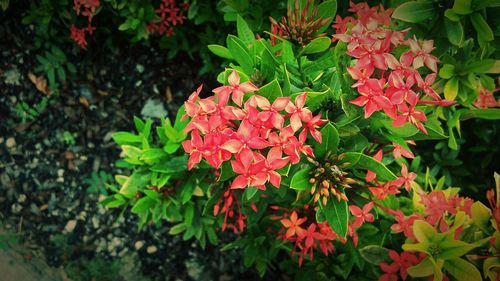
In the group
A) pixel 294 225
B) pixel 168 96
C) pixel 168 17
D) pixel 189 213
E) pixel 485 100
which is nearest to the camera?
pixel 294 225

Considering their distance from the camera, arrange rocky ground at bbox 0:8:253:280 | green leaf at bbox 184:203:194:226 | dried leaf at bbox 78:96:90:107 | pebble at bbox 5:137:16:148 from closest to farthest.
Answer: green leaf at bbox 184:203:194:226 → rocky ground at bbox 0:8:253:280 → pebble at bbox 5:137:16:148 → dried leaf at bbox 78:96:90:107

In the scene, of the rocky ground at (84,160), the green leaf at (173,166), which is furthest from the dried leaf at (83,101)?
the green leaf at (173,166)

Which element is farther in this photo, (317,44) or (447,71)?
(447,71)

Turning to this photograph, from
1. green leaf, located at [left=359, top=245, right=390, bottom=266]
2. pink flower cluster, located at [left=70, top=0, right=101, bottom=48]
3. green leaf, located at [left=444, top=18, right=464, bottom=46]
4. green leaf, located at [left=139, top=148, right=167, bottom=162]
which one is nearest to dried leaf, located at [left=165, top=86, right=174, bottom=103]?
pink flower cluster, located at [left=70, top=0, right=101, bottom=48]

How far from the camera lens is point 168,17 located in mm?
2457

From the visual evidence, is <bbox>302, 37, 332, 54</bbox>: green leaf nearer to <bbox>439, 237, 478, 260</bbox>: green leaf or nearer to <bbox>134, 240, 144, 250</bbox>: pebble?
<bbox>439, 237, 478, 260</bbox>: green leaf

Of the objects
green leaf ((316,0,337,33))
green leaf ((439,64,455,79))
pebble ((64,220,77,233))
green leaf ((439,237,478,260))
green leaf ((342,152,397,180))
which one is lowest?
pebble ((64,220,77,233))

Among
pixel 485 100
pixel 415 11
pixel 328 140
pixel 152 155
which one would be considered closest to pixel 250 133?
pixel 328 140

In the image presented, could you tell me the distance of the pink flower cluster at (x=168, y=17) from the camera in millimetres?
2373

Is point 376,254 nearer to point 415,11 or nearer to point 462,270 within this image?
point 462,270

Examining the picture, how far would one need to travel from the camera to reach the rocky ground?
250 cm

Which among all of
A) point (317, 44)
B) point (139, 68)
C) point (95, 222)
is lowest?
point (95, 222)

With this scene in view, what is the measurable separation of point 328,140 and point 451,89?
2.26 ft

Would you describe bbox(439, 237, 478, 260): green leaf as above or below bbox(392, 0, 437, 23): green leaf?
below
